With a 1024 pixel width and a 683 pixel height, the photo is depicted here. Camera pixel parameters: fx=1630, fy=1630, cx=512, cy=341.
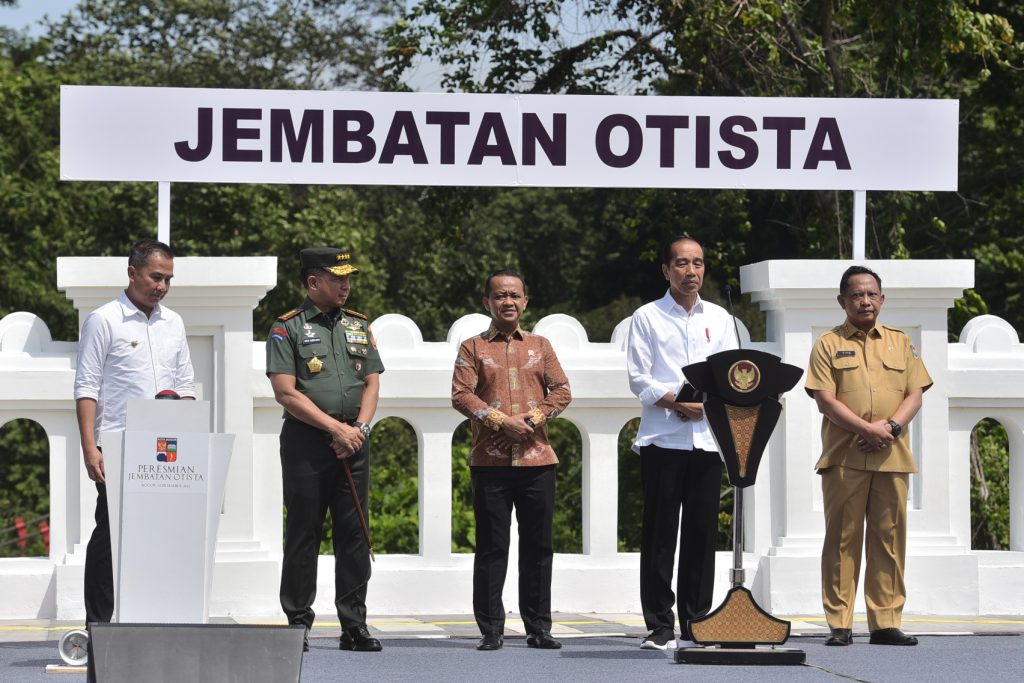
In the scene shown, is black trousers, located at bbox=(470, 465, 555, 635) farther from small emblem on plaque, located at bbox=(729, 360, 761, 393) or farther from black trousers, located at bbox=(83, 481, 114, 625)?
black trousers, located at bbox=(83, 481, 114, 625)

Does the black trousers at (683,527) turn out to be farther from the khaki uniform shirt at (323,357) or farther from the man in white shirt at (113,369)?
the man in white shirt at (113,369)

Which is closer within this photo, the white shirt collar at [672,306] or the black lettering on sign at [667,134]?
the white shirt collar at [672,306]

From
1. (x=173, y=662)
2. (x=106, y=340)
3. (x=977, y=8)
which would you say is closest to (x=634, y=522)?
(x=977, y=8)

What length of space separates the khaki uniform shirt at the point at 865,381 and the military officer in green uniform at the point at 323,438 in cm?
206

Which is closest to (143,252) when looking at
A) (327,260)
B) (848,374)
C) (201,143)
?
(327,260)

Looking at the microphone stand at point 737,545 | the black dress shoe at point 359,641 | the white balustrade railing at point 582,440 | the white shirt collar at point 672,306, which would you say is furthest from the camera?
the white balustrade railing at point 582,440

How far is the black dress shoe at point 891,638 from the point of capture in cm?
720

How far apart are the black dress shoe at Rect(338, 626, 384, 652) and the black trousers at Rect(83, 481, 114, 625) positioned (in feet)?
3.22

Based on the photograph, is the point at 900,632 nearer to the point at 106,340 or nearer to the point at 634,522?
the point at 106,340

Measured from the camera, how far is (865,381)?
730 cm

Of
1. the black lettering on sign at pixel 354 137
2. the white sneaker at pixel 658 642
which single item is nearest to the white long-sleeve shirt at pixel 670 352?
the white sneaker at pixel 658 642

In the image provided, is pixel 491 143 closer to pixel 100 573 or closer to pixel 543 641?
pixel 543 641

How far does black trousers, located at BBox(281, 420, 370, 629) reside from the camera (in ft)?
22.7

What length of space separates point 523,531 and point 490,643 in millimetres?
525
